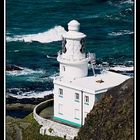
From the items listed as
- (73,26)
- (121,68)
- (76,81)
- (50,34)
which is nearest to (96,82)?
(76,81)

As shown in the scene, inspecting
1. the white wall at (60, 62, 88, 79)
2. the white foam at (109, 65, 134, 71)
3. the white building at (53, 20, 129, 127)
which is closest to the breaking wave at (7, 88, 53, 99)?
the white building at (53, 20, 129, 127)

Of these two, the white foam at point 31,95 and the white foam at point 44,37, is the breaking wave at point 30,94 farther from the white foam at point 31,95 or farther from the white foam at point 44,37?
the white foam at point 44,37

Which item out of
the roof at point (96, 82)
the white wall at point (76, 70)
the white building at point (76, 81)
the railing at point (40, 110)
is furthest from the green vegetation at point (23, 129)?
the white wall at point (76, 70)

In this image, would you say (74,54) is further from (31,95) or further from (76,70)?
(31,95)

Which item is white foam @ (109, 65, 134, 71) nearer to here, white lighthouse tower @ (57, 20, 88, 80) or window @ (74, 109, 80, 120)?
white lighthouse tower @ (57, 20, 88, 80)
